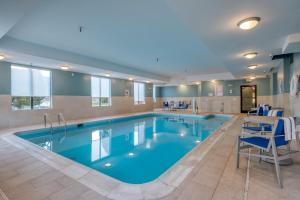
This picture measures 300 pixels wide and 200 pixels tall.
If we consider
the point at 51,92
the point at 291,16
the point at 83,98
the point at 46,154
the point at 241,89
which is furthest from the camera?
the point at 241,89

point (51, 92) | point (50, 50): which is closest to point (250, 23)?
point (50, 50)

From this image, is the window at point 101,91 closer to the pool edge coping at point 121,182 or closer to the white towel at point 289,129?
the pool edge coping at point 121,182

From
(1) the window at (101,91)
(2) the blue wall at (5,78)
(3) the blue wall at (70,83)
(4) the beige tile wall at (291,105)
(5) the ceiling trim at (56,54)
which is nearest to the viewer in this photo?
(5) the ceiling trim at (56,54)

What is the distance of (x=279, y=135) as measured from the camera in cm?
200

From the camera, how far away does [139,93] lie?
1245 cm

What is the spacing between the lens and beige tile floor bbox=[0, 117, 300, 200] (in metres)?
1.71

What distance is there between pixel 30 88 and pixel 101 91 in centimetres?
353

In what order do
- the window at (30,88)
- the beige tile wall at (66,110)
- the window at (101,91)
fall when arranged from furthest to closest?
the window at (101,91) < the window at (30,88) < the beige tile wall at (66,110)

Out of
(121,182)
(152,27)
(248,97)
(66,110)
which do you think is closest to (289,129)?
(121,182)

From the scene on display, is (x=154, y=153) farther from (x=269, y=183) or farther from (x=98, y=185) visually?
(x=269, y=183)

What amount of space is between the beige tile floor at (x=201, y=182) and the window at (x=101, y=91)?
6.50 metres

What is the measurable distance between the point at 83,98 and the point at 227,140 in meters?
7.09

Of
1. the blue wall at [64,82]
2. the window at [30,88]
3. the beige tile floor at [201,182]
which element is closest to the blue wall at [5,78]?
the blue wall at [64,82]

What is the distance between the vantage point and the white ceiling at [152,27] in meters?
2.40
